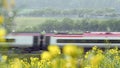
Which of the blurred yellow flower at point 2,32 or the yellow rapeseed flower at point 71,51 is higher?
the blurred yellow flower at point 2,32

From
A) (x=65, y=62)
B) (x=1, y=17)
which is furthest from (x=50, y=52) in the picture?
(x=1, y=17)

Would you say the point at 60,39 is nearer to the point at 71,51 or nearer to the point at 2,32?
the point at 2,32

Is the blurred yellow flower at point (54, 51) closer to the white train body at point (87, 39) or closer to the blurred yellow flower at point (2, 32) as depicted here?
the blurred yellow flower at point (2, 32)

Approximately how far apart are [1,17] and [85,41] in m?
14.3

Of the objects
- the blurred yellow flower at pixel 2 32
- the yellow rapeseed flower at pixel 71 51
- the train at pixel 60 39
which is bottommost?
the train at pixel 60 39

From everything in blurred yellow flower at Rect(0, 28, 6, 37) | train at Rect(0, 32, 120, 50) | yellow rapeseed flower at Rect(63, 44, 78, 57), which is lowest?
train at Rect(0, 32, 120, 50)

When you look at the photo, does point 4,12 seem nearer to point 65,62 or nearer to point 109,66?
point 65,62

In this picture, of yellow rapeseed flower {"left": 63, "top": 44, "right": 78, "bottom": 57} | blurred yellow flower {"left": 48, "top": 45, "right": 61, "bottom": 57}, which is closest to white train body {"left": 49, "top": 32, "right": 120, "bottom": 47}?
blurred yellow flower {"left": 48, "top": 45, "right": 61, "bottom": 57}

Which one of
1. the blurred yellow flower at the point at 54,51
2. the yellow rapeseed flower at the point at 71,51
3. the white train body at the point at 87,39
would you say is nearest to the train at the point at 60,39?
the white train body at the point at 87,39

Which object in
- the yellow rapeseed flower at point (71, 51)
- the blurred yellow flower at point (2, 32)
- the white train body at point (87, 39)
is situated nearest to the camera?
the yellow rapeseed flower at point (71, 51)

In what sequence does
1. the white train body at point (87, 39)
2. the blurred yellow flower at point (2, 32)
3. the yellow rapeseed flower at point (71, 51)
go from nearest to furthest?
the yellow rapeseed flower at point (71, 51) → the blurred yellow flower at point (2, 32) → the white train body at point (87, 39)

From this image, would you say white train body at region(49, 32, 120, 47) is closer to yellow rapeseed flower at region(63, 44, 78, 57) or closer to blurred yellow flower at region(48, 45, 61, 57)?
blurred yellow flower at region(48, 45, 61, 57)

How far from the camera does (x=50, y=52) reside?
1525 mm

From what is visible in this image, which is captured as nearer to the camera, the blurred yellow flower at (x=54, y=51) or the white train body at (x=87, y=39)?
the blurred yellow flower at (x=54, y=51)
